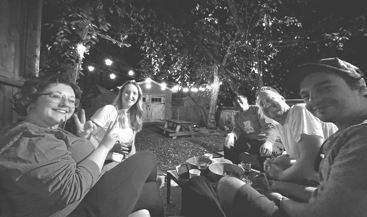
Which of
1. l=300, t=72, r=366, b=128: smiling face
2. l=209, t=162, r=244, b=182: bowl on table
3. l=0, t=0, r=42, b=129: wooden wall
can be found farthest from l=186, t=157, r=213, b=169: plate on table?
l=0, t=0, r=42, b=129: wooden wall

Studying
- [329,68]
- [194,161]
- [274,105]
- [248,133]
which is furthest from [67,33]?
[329,68]

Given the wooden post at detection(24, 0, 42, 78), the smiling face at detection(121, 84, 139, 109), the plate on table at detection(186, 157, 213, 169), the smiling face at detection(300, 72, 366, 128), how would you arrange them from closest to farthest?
the smiling face at detection(300, 72, 366, 128) → the plate on table at detection(186, 157, 213, 169) → the wooden post at detection(24, 0, 42, 78) → the smiling face at detection(121, 84, 139, 109)

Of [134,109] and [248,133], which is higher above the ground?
[134,109]

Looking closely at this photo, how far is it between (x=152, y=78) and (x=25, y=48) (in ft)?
40.8

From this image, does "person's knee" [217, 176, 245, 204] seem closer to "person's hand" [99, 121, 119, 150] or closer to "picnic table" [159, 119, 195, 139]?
"person's hand" [99, 121, 119, 150]

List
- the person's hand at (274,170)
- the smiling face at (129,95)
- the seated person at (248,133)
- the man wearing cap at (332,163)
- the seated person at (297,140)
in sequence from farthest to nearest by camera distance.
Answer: the seated person at (248,133), the smiling face at (129,95), the person's hand at (274,170), the seated person at (297,140), the man wearing cap at (332,163)

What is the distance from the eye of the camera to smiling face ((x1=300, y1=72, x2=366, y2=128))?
1.21 metres

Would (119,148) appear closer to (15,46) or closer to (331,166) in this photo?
(15,46)

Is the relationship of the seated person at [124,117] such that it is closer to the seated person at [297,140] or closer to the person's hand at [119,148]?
the person's hand at [119,148]

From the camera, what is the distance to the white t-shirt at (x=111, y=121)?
2.68 m

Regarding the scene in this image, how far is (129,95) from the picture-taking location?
126 inches

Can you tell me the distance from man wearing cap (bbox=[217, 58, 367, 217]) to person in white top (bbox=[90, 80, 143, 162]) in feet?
6.41

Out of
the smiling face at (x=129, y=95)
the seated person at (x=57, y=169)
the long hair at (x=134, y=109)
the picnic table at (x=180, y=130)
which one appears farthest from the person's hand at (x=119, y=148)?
the picnic table at (x=180, y=130)

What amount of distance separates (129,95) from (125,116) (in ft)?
1.36
